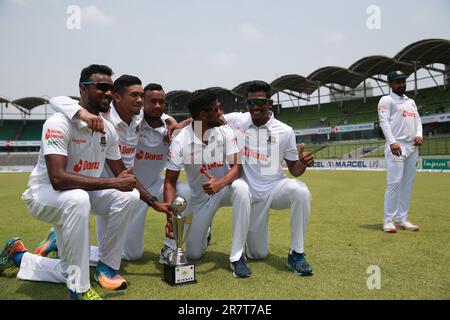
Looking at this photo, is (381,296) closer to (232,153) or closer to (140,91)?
(232,153)

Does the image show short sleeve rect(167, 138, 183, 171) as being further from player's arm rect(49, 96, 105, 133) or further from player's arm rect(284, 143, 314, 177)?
player's arm rect(284, 143, 314, 177)

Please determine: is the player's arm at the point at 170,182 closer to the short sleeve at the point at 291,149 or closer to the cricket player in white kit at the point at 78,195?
the cricket player in white kit at the point at 78,195

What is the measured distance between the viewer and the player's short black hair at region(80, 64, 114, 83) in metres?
3.26

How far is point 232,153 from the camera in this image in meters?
3.97

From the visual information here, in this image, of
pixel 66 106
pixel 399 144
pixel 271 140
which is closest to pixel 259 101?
pixel 271 140

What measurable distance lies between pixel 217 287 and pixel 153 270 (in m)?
0.90

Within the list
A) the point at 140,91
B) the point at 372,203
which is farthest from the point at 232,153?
the point at 372,203

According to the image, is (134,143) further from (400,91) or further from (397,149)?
(400,91)

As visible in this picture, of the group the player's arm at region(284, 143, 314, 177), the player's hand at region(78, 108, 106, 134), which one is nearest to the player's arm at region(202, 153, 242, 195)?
the player's arm at region(284, 143, 314, 177)

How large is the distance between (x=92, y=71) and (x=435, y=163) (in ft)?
76.0

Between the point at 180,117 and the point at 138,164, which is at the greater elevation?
the point at 180,117

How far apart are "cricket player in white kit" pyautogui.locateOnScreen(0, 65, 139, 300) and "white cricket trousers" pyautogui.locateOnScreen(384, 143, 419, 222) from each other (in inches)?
163

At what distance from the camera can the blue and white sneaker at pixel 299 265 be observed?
3430mm

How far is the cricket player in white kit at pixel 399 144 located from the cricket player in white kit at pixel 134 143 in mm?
3391
